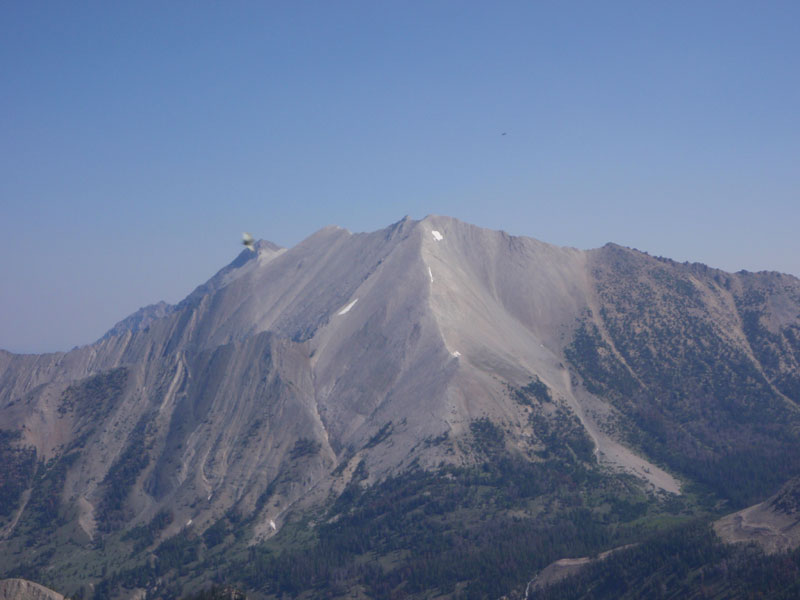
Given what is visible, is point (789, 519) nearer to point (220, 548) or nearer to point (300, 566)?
point (300, 566)

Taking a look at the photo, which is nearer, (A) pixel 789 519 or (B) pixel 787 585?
(B) pixel 787 585

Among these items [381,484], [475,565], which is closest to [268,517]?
[381,484]

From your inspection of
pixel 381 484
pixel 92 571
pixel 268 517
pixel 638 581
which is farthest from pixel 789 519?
pixel 92 571

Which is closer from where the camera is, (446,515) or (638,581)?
(638,581)

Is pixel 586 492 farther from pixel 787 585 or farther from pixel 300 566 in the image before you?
pixel 787 585

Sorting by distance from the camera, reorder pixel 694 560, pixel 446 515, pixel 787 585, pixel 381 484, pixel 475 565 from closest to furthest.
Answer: pixel 787 585, pixel 694 560, pixel 475 565, pixel 446 515, pixel 381 484

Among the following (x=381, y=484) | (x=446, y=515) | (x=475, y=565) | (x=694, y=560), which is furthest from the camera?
(x=381, y=484)

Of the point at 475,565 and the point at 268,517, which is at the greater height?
the point at 268,517
